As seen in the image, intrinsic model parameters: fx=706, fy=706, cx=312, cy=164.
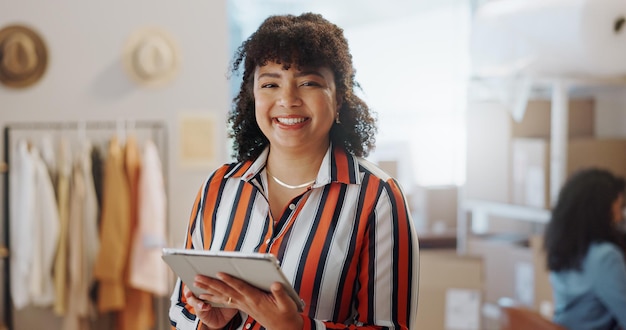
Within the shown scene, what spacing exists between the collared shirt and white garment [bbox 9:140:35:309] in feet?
6.77

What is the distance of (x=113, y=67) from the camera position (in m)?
3.18

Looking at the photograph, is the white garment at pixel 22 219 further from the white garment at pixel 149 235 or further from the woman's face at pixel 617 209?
the woman's face at pixel 617 209

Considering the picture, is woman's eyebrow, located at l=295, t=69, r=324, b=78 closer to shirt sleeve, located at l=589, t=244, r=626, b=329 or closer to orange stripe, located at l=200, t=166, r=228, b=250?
orange stripe, located at l=200, t=166, r=228, b=250

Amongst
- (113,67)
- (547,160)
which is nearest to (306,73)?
(547,160)

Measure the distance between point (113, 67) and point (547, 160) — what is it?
6.24ft

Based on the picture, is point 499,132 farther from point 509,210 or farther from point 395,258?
point 395,258

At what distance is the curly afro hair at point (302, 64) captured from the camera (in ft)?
2.90

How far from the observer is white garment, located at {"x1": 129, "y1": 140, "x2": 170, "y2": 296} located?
9.60 feet

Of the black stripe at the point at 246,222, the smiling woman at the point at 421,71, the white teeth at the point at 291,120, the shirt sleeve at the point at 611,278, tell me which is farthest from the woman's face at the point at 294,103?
the smiling woman at the point at 421,71

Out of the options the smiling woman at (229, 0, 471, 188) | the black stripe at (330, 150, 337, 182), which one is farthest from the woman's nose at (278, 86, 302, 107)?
the smiling woman at (229, 0, 471, 188)

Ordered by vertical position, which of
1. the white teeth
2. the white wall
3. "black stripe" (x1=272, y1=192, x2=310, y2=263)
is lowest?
"black stripe" (x1=272, y1=192, x2=310, y2=263)

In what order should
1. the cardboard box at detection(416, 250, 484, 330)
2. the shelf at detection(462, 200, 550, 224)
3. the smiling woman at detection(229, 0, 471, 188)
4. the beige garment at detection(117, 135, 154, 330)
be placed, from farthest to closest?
1. the smiling woman at detection(229, 0, 471, 188)
2. the beige garment at detection(117, 135, 154, 330)
3. the shelf at detection(462, 200, 550, 224)
4. the cardboard box at detection(416, 250, 484, 330)

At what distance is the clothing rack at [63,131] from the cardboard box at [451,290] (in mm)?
1322

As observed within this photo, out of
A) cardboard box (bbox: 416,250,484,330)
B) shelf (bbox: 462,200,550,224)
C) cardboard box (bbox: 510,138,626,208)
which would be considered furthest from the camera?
shelf (bbox: 462,200,550,224)
